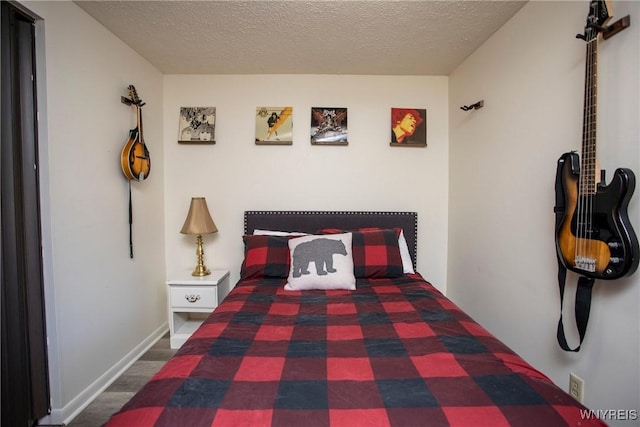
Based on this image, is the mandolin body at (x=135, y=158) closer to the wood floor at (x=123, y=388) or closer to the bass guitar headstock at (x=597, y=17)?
the wood floor at (x=123, y=388)

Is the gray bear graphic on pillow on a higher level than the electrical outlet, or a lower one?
higher

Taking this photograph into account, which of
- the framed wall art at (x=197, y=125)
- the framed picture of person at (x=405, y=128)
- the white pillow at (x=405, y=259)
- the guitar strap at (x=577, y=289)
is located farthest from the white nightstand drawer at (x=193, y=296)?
the guitar strap at (x=577, y=289)

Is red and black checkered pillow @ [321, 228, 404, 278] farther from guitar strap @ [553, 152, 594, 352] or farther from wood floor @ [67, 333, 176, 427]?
wood floor @ [67, 333, 176, 427]

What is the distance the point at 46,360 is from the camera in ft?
5.13

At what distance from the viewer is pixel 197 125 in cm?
265

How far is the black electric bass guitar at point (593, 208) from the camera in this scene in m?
1.10

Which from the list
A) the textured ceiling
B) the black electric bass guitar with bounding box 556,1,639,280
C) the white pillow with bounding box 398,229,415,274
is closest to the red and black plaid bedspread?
the black electric bass guitar with bounding box 556,1,639,280

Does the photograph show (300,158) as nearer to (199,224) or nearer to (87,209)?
(199,224)

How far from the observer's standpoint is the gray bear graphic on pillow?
191 centimetres

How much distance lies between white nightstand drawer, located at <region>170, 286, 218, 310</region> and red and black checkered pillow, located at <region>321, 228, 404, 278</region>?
3.81 ft

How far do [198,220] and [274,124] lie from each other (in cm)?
106

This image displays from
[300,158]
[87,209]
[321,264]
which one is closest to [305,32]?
[300,158]

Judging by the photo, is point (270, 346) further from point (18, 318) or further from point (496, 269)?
point (496, 269)

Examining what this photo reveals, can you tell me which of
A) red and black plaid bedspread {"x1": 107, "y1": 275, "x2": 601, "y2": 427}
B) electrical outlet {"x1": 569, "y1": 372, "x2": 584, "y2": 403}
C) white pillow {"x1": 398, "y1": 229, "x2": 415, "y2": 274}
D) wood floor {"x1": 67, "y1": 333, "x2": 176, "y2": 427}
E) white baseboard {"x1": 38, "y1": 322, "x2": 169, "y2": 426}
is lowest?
wood floor {"x1": 67, "y1": 333, "x2": 176, "y2": 427}
